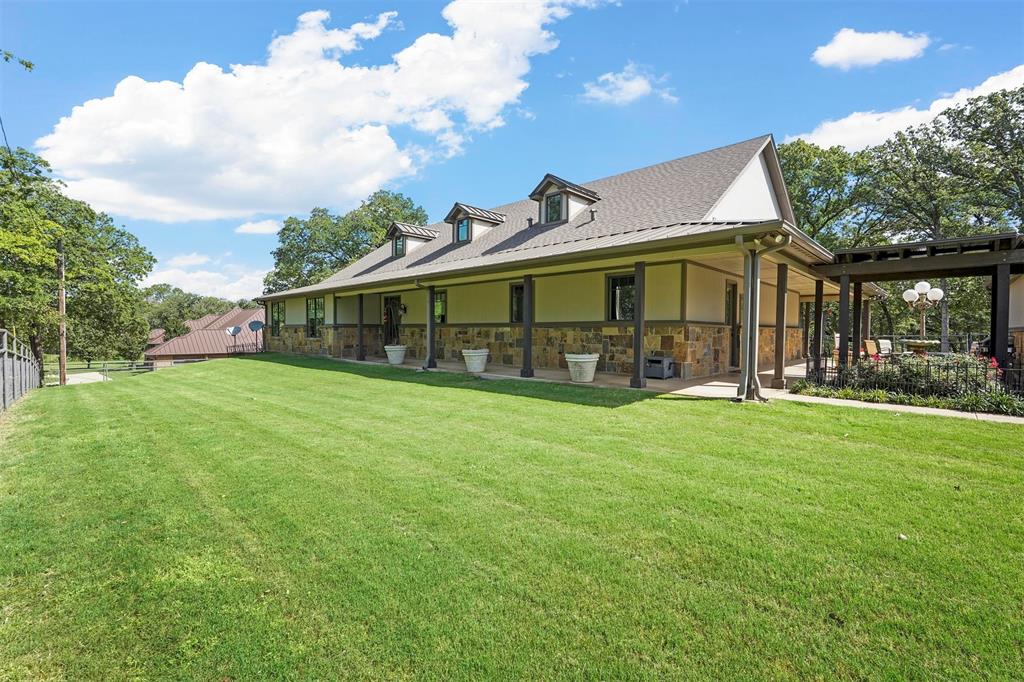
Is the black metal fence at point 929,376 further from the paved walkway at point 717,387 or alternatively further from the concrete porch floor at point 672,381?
the concrete porch floor at point 672,381

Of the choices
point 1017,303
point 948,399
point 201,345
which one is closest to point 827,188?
point 1017,303

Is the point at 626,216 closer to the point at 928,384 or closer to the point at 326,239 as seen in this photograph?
the point at 928,384

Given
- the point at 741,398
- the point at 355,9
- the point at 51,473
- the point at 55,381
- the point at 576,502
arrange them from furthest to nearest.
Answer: the point at 55,381
the point at 355,9
the point at 741,398
the point at 51,473
the point at 576,502

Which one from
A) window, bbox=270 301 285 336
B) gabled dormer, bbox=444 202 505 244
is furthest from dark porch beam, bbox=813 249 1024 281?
window, bbox=270 301 285 336

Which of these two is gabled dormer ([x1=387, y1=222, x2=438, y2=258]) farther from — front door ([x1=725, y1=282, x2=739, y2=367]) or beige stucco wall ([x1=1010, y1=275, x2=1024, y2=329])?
beige stucco wall ([x1=1010, y1=275, x2=1024, y2=329])

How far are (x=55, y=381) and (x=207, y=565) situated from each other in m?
28.6

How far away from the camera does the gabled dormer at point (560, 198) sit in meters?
14.5

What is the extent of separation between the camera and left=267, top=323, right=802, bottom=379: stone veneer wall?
432 inches

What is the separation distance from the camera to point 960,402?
7035mm

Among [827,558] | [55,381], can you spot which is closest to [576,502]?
[827,558]

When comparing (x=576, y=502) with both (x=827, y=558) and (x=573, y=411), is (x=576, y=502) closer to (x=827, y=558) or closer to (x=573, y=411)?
(x=827, y=558)

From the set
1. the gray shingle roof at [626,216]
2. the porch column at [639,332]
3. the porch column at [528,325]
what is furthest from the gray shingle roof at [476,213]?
the porch column at [639,332]

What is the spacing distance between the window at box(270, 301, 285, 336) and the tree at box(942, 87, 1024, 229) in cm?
3333

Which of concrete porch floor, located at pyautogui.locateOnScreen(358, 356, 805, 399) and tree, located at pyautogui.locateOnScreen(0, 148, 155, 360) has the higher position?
tree, located at pyautogui.locateOnScreen(0, 148, 155, 360)
